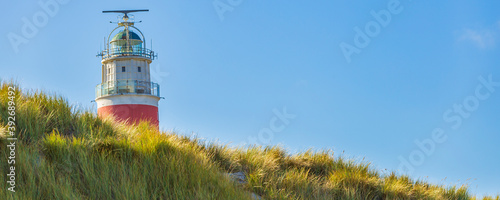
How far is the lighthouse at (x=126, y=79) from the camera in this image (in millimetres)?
26250

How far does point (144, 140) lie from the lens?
6.32 m

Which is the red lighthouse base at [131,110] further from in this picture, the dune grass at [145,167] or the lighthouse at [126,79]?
the dune grass at [145,167]

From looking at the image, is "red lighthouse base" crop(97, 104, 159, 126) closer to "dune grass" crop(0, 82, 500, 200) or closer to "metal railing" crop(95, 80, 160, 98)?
"metal railing" crop(95, 80, 160, 98)

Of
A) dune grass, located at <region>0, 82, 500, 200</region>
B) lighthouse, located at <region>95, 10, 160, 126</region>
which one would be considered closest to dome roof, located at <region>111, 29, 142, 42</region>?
lighthouse, located at <region>95, 10, 160, 126</region>

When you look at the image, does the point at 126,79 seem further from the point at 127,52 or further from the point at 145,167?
the point at 145,167

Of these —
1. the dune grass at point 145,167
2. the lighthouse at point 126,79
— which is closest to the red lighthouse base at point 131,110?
the lighthouse at point 126,79

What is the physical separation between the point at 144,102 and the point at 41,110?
1951 cm

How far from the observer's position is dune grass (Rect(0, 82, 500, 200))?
205 inches

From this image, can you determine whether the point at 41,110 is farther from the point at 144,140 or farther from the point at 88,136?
the point at 144,140

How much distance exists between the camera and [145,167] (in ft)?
18.6

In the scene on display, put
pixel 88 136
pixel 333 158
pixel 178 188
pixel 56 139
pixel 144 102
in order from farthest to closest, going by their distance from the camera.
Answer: pixel 144 102
pixel 333 158
pixel 88 136
pixel 56 139
pixel 178 188

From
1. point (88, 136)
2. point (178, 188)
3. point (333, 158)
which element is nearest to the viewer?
point (178, 188)

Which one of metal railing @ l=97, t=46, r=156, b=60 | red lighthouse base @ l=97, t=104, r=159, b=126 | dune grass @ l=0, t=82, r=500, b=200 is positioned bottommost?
dune grass @ l=0, t=82, r=500, b=200

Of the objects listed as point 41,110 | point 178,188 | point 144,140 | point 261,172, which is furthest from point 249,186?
point 41,110
